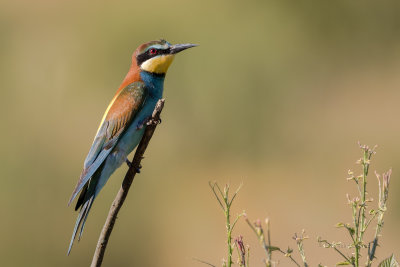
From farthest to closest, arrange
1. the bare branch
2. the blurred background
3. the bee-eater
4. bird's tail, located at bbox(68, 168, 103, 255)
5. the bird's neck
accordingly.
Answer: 1. the blurred background
2. the bird's neck
3. the bee-eater
4. bird's tail, located at bbox(68, 168, 103, 255)
5. the bare branch

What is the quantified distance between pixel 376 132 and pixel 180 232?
150 centimetres

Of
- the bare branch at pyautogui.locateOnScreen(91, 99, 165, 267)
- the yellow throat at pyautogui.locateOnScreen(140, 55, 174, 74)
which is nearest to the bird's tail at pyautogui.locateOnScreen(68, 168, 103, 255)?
the bare branch at pyautogui.locateOnScreen(91, 99, 165, 267)

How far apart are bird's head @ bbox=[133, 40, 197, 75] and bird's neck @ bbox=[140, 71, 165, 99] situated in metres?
0.02

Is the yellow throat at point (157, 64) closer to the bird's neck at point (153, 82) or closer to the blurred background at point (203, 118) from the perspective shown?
the bird's neck at point (153, 82)

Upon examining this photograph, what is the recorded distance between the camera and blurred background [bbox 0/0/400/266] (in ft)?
13.2

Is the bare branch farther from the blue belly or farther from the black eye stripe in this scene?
the black eye stripe

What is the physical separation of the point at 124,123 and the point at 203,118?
2.33 m

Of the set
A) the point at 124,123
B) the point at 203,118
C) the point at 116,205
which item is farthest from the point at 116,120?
the point at 203,118

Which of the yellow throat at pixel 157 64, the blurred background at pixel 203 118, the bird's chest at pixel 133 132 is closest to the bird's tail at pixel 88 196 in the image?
the bird's chest at pixel 133 132

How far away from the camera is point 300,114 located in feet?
15.7

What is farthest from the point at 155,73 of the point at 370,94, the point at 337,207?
the point at 370,94

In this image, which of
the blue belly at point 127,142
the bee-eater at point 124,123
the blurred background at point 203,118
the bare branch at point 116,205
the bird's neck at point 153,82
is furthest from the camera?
the blurred background at point 203,118

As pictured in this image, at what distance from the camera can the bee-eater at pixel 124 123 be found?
220cm

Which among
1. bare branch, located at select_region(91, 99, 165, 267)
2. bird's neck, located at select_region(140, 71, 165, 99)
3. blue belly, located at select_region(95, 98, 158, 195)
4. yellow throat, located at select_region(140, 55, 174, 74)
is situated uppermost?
yellow throat, located at select_region(140, 55, 174, 74)
